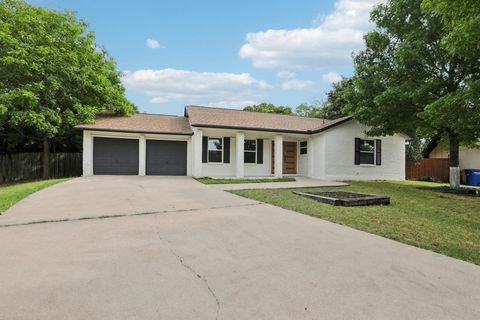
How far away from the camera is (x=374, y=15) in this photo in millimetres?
13297

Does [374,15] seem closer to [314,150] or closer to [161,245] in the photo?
[314,150]

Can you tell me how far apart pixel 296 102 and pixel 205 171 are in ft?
95.4

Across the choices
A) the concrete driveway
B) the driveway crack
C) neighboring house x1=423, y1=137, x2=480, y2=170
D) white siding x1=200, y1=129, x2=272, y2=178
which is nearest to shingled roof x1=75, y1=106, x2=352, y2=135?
white siding x1=200, y1=129, x2=272, y2=178

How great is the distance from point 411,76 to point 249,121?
8429 millimetres

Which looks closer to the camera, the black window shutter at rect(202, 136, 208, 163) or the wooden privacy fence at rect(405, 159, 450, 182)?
the black window shutter at rect(202, 136, 208, 163)

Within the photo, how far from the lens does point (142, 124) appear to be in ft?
52.4

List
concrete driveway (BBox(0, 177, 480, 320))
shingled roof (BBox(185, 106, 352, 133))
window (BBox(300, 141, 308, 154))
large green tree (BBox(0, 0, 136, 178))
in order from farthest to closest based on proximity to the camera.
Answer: window (BBox(300, 141, 308, 154)) → shingled roof (BBox(185, 106, 352, 133)) → large green tree (BBox(0, 0, 136, 178)) → concrete driveway (BBox(0, 177, 480, 320))

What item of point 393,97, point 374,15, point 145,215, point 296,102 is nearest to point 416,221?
point 145,215

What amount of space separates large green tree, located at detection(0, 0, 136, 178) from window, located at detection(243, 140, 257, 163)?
804cm

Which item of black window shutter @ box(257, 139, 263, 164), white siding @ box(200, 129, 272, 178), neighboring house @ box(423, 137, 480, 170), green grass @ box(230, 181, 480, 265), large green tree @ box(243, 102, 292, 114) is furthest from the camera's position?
large green tree @ box(243, 102, 292, 114)

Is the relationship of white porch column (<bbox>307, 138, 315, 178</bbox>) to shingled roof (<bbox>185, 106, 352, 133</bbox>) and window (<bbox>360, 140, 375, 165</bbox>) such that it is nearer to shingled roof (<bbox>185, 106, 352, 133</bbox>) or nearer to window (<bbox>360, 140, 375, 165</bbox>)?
shingled roof (<bbox>185, 106, 352, 133</bbox>)

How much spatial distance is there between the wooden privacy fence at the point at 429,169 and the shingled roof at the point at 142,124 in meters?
16.8

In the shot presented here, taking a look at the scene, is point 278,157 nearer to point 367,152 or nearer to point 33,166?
point 367,152

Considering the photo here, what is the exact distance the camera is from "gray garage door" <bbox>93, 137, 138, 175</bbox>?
14.9 meters
